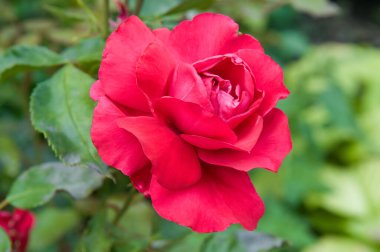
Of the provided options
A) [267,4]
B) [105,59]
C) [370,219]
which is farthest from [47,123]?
[370,219]

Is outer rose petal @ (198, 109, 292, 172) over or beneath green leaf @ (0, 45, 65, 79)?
over

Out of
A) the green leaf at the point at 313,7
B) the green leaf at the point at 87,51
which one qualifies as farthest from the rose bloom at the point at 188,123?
the green leaf at the point at 313,7

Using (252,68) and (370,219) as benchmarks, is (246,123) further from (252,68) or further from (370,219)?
(370,219)

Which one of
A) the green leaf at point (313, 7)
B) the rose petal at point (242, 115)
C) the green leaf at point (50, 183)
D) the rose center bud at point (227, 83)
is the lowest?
the green leaf at point (50, 183)

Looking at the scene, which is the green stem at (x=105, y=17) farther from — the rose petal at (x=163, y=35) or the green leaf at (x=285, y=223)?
Result: the green leaf at (x=285, y=223)

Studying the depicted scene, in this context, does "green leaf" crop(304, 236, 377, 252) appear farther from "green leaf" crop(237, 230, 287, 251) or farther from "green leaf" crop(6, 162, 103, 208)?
"green leaf" crop(6, 162, 103, 208)

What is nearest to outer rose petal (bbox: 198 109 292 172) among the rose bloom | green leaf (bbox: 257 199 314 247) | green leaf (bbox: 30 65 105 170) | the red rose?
the rose bloom
